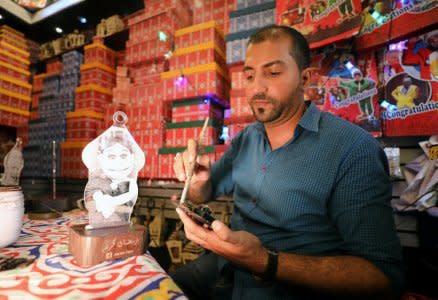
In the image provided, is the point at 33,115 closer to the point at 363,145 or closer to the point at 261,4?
the point at 261,4

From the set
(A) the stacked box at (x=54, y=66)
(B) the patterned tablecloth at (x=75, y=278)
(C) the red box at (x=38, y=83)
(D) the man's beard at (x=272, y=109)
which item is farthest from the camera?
(C) the red box at (x=38, y=83)

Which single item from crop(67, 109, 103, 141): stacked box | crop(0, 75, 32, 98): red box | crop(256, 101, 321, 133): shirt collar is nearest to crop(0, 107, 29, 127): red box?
crop(0, 75, 32, 98): red box

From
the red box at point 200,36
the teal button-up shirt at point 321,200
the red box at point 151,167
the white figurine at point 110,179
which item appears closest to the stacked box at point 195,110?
the red box at point 151,167

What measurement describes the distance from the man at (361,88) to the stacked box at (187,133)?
1543mm

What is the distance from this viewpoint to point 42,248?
81cm

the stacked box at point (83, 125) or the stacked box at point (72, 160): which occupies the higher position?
the stacked box at point (83, 125)

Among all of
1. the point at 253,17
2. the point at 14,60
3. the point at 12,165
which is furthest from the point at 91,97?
the point at 253,17

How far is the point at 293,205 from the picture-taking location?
944 mm

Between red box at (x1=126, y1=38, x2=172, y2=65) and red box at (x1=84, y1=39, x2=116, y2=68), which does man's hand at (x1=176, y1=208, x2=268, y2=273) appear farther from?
red box at (x1=84, y1=39, x2=116, y2=68)

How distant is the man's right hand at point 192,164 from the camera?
1.05 metres

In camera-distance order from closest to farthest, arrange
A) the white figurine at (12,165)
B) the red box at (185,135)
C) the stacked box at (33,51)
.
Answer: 1. the white figurine at (12,165)
2. the red box at (185,135)
3. the stacked box at (33,51)

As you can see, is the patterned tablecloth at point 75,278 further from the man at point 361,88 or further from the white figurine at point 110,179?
the man at point 361,88

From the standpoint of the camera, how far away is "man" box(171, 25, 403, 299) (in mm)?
763

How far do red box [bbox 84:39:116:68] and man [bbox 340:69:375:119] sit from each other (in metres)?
4.02
